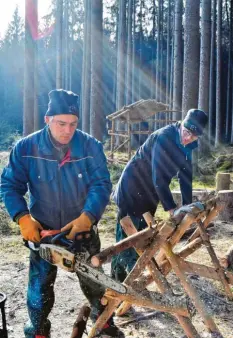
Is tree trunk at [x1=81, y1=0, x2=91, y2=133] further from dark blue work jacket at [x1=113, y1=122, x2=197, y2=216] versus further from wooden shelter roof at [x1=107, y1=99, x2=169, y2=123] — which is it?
dark blue work jacket at [x1=113, y1=122, x2=197, y2=216]

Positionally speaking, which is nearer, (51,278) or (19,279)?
(51,278)

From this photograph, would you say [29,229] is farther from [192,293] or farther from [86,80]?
[86,80]

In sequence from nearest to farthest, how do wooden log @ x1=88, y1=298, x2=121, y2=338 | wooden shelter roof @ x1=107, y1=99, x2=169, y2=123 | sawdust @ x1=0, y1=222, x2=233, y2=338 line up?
1. wooden log @ x1=88, y1=298, x2=121, y2=338
2. sawdust @ x1=0, y1=222, x2=233, y2=338
3. wooden shelter roof @ x1=107, y1=99, x2=169, y2=123

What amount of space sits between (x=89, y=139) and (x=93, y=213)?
67cm

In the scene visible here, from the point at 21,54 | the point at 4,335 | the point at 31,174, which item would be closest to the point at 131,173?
the point at 31,174

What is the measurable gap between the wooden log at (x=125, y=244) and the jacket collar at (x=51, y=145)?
0.81m

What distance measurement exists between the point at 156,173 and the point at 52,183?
132 cm

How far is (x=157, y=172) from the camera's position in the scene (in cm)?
423

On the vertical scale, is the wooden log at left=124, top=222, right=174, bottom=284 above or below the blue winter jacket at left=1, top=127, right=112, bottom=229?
below

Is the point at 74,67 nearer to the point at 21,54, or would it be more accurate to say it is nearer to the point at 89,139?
the point at 21,54

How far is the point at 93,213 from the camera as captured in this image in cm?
323

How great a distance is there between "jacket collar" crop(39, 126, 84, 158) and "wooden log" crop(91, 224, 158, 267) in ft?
2.66

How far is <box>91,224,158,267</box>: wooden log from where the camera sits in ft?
9.87

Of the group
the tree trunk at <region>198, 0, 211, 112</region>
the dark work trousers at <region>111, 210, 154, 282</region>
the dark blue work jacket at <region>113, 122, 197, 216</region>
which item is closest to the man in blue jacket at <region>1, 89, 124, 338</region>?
the dark blue work jacket at <region>113, 122, 197, 216</region>
